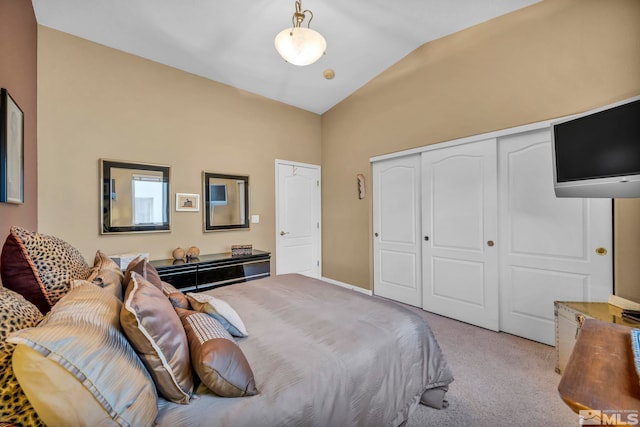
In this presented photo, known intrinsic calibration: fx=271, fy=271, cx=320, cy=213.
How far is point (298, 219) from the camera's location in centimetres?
460

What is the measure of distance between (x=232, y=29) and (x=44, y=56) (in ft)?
5.73

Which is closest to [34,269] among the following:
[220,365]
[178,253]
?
[220,365]

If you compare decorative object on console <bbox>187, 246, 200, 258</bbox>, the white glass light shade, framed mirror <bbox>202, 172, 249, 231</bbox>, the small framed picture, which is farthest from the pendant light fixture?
decorative object on console <bbox>187, 246, 200, 258</bbox>

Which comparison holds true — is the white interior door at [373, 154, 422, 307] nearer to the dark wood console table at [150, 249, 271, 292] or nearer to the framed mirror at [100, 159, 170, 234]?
the dark wood console table at [150, 249, 271, 292]

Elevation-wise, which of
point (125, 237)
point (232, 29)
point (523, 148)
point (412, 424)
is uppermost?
point (232, 29)

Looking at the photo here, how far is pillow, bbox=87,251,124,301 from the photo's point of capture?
1373 millimetres

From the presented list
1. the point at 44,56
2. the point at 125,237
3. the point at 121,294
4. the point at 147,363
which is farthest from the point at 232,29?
the point at 147,363

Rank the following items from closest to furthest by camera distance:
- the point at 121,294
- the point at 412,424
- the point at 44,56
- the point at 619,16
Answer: the point at 121,294 < the point at 412,424 < the point at 619,16 < the point at 44,56

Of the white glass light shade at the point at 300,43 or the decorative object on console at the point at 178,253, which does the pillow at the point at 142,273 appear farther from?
the white glass light shade at the point at 300,43

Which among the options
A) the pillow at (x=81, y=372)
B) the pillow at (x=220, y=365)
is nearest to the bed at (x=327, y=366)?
the pillow at (x=220, y=365)

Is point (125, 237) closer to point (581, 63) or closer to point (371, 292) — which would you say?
point (371, 292)

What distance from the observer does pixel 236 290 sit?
7.31 ft

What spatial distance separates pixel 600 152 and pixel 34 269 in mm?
3358

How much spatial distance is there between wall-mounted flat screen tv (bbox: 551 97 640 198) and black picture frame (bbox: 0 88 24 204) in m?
3.78
